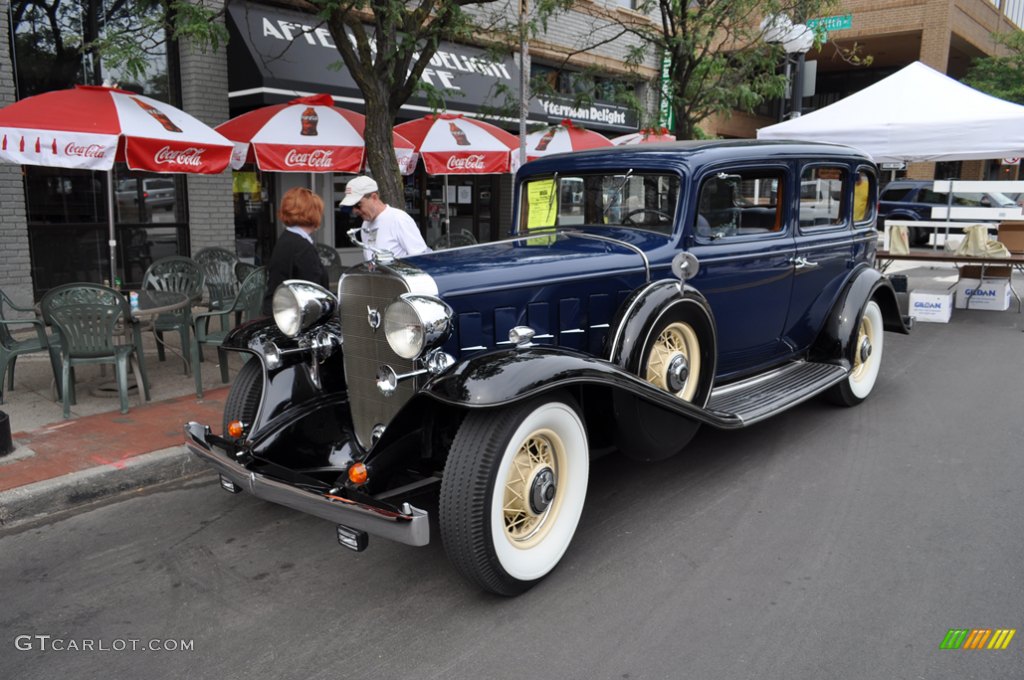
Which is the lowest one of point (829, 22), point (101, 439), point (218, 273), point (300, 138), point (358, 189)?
point (101, 439)

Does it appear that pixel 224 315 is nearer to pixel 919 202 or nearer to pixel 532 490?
pixel 532 490

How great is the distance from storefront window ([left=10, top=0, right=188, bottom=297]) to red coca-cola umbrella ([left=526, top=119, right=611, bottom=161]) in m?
4.26

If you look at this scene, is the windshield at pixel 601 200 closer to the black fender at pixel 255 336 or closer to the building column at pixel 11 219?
the black fender at pixel 255 336

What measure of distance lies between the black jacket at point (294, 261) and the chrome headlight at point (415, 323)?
5.55ft

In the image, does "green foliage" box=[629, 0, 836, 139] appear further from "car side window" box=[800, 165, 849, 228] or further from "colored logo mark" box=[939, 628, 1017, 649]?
"colored logo mark" box=[939, 628, 1017, 649]

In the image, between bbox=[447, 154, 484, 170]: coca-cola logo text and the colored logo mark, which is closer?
the colored logo mark

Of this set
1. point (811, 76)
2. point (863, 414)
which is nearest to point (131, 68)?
point (863, 414)

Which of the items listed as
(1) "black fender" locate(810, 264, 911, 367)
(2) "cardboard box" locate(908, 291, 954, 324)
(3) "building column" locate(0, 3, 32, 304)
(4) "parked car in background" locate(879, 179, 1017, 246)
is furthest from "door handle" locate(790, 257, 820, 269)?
(4) "parked car in background" locate(879, 179, 1017, 246)

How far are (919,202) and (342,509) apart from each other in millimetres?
21680

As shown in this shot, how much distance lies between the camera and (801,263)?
16.9 feet

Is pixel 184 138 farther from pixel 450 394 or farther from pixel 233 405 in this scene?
pixel 450 394

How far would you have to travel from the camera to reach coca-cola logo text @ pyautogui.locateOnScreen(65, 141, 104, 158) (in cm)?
536

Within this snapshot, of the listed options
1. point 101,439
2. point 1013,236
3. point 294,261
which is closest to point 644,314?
point 294,261

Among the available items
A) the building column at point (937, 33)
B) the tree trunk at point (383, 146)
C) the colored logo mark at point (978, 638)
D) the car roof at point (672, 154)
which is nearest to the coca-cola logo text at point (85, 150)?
the tree trunk at point (383, 146)
